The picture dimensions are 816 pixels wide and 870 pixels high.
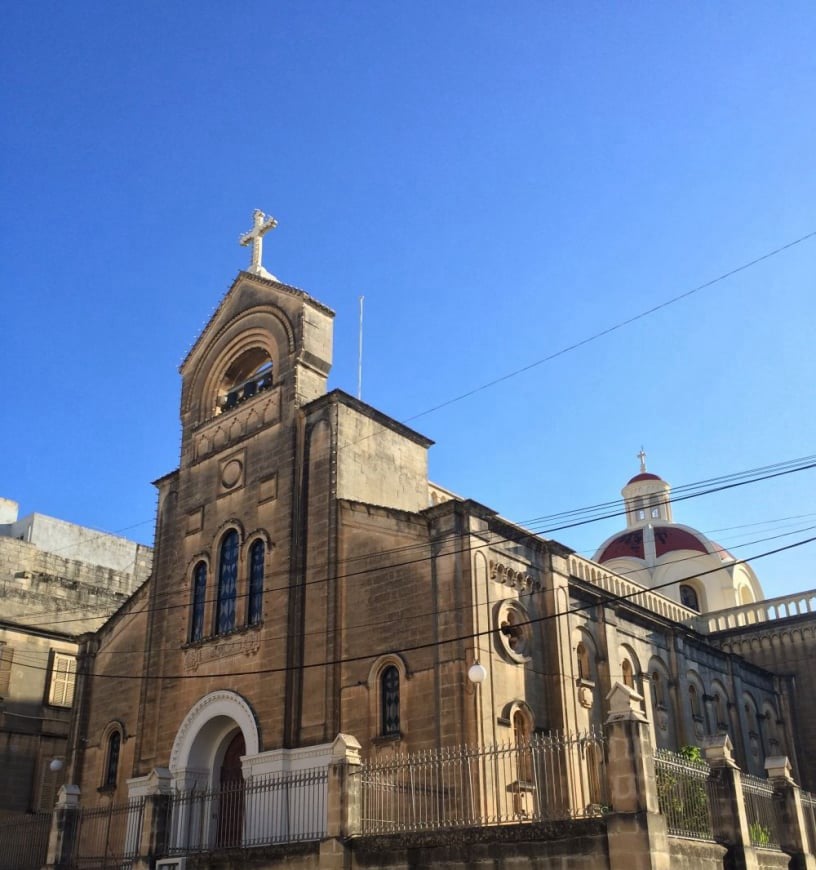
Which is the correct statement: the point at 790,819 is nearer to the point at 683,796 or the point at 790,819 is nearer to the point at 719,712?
the point at 683,796

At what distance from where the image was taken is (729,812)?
1619 cm

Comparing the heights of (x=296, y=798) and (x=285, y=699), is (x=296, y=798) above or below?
below

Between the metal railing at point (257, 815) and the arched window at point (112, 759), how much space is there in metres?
5.18

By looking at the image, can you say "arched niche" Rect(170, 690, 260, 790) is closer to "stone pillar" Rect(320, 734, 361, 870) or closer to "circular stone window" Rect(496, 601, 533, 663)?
"circular stone window" Rect(496, 601, 533, 663)

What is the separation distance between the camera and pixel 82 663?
30.0 m

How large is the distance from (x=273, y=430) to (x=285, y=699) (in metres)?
7.15

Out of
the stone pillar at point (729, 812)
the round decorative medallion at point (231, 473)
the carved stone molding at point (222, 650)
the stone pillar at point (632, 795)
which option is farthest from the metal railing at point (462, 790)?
the round decorative medallion at point (231, 473)

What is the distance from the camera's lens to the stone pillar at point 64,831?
22516 mm

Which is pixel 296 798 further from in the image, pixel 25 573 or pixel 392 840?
pixel 25 573

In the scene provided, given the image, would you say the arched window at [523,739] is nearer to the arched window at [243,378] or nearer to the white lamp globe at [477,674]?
the white lamp globe at [477,674]

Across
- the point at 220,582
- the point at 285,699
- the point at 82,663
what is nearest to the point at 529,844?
the point at 285,699

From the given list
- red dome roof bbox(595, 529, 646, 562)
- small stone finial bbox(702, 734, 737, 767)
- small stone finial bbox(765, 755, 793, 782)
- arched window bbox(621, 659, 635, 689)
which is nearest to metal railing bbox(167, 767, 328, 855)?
small stone finial bbox(702, 734, 737, 767)

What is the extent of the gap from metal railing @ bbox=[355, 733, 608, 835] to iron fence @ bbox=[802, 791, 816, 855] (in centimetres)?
402

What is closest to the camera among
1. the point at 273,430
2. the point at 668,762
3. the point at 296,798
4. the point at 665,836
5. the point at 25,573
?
the point at 665,836
